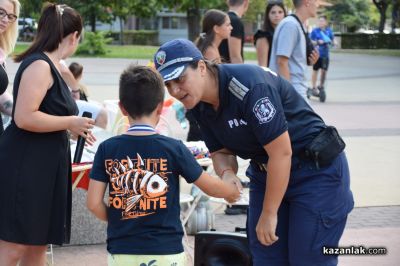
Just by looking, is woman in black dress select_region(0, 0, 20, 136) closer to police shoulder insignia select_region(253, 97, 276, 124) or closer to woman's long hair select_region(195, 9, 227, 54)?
police shoulder insignia select_region(253, 97, 276, 124)

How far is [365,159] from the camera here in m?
9.70

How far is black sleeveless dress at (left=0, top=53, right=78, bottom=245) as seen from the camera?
425cm

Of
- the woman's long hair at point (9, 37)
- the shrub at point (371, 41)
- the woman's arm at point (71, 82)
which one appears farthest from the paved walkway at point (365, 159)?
the shrub at point (371, 41)

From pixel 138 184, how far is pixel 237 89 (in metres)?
0.57

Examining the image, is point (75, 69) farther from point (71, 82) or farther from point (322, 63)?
point (322, 63)

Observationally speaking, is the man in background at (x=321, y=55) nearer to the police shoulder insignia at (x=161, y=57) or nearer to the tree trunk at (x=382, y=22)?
the police shoulder insignia at (x=161, y=57)

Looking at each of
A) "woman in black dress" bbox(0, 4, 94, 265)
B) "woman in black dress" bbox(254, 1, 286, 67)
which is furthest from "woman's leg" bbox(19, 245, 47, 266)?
"woman in black dress" bbox(254, 1, 286, 67)

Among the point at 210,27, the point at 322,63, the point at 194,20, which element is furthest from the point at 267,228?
the point at 194,20

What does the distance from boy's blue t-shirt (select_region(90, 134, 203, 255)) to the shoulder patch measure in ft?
1.05

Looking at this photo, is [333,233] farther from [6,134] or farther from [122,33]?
[122,33]

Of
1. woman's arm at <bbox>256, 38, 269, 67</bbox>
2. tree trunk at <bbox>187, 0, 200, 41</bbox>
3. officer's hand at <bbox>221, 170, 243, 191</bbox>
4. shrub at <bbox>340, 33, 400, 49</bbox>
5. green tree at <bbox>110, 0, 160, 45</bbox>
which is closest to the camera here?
officer's hand at <bbox>221, 170, 243, 191</bbox>

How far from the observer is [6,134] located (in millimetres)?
4324

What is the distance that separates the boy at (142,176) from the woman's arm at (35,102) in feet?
2.69

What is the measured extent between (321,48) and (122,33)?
4005 cm
